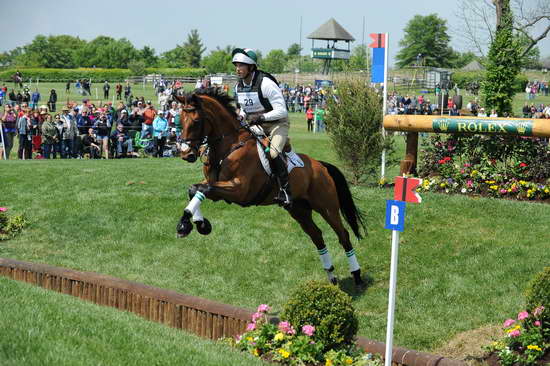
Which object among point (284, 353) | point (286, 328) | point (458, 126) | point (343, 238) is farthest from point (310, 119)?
point (284, 353)

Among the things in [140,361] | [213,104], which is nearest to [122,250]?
[213,104]

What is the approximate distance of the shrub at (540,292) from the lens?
23.1 ft

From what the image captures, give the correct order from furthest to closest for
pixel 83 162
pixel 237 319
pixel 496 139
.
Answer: pixel 83 162, pixel 496 139, pixel 237 319

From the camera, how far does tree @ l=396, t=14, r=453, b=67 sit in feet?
427

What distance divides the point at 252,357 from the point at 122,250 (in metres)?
6.07

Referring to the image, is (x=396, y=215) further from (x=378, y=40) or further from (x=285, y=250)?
(x=378, y=40)

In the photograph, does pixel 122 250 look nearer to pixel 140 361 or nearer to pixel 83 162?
pixel 140 361

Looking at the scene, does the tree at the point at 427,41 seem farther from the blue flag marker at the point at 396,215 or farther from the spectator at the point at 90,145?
the blue flag marker at the point at 396,215

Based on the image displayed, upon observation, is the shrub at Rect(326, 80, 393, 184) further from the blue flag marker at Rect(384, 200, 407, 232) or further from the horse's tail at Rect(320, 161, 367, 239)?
the blue flag marker at Rect(384, 200, 407, 232)

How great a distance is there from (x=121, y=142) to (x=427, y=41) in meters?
116

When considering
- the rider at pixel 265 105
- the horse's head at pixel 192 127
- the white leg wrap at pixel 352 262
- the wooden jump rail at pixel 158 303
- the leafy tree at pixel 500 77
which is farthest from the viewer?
the leafy tree at pixel 500 77

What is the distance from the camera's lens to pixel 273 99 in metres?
9.32

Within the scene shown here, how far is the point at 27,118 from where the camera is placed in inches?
918

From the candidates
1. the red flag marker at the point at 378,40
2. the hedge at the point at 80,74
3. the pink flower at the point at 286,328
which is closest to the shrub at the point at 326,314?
the pink flower at the point at 286,328
